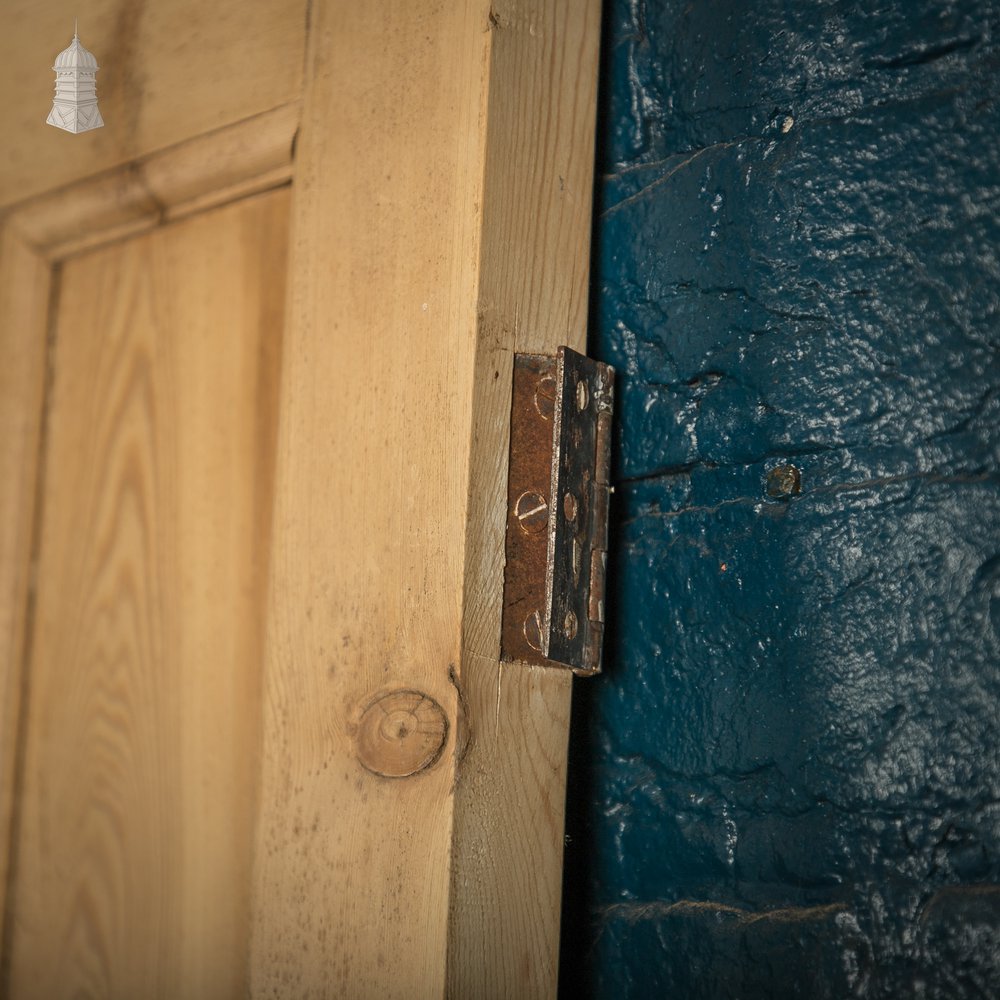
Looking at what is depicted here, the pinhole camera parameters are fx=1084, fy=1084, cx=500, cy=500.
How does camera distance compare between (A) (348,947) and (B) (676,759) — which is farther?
(B) (676,759)

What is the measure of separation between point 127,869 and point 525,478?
48cm

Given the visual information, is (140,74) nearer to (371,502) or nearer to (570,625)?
(371,502)

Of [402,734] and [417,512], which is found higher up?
[417,512]

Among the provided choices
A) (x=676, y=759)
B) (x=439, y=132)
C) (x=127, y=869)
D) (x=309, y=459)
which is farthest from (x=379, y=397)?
(x=127, y=869)

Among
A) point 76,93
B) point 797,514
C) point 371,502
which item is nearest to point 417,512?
point 371,502

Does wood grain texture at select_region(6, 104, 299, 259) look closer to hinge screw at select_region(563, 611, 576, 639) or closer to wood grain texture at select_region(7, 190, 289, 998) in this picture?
A: wood grain texture at select_region(7, 190, 289, 998)

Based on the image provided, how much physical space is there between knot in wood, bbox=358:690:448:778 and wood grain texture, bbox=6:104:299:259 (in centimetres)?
43

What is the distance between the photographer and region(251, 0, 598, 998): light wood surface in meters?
0.66

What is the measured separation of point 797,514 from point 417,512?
264 millimetres

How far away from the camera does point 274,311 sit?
34.2 inches

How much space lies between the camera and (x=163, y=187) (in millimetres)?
A: 904

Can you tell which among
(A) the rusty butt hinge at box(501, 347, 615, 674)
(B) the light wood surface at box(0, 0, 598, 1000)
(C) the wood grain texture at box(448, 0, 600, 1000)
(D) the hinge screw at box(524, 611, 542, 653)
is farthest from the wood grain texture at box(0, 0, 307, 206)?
(D) the hinge screw at box(524, 611, 542, 653)

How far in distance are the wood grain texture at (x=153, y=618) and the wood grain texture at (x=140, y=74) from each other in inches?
3.0

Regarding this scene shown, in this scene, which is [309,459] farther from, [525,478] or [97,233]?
[97,233]
